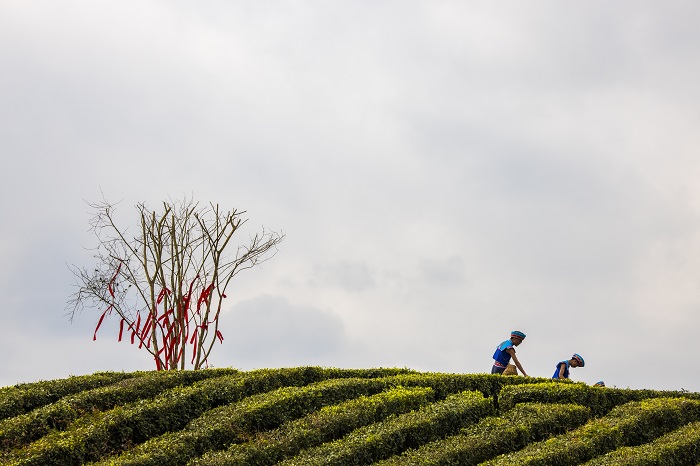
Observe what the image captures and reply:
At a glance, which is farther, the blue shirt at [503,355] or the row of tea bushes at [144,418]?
the blue shirt at [503,355]

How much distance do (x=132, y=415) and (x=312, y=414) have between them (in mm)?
3221

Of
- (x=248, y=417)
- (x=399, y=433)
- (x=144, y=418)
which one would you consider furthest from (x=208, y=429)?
(x=399, y=433)

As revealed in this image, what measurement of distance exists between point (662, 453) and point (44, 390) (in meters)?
11.8

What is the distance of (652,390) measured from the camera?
18.2m

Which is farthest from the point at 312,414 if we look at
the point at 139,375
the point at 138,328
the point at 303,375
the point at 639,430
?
the point at 138,328

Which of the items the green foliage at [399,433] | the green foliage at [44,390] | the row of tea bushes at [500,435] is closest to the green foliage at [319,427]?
the green foliage at [399,433]

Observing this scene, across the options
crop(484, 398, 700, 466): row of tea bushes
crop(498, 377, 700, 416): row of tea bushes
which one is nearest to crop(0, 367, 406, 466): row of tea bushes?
crop(498, 377, 700, 416): row of tea bushes

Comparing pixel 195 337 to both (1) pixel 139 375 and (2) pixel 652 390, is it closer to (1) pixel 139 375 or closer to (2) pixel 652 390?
(1) pixel 139 375

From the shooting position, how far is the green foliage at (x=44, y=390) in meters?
15.8

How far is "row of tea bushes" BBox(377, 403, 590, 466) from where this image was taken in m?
13.4

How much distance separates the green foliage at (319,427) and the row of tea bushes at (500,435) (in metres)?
1.27

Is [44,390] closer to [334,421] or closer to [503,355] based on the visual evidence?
[334,421]

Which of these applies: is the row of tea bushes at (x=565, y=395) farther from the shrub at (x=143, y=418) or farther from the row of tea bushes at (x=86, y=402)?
the row of tea bushes at (x=86, y=402)

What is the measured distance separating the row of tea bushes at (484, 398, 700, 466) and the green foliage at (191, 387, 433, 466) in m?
2.42
